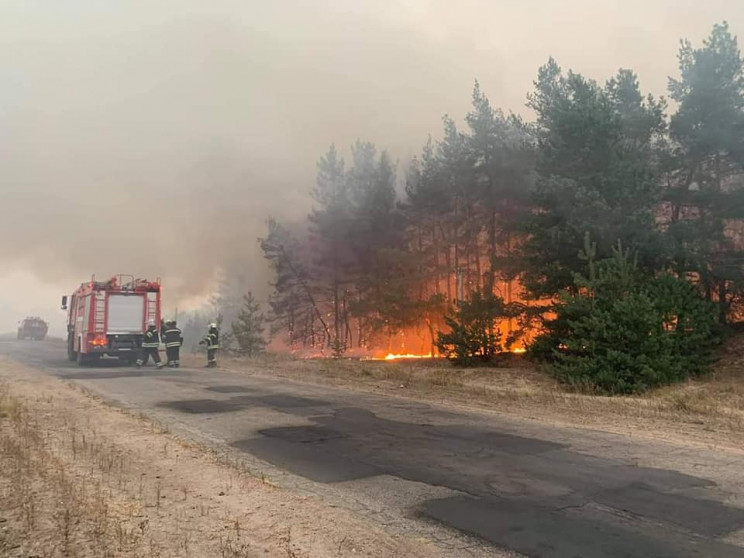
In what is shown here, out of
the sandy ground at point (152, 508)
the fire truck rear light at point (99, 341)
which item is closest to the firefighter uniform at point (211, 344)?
the fire truck rear light at point (99, 341)

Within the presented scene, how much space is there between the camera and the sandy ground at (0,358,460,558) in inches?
153

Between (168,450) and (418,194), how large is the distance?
87.8 feet

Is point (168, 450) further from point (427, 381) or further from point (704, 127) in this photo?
point (704, 127)

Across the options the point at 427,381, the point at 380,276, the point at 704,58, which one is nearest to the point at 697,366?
the point at 427,381

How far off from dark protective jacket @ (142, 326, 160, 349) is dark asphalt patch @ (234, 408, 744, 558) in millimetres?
13454

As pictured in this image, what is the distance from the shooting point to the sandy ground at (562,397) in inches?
328

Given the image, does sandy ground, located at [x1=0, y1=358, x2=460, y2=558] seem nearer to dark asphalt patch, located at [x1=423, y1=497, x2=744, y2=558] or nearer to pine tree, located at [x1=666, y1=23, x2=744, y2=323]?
dark asphalt patch, located at [x1=423, y1=497, x2=744, y2=558]

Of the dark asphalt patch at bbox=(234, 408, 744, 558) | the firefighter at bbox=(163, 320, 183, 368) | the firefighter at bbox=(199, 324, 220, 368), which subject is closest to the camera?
the dark asphalt patch at bbox=(234, 408, 744, 558)

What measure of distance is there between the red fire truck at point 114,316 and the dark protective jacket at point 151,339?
78cm

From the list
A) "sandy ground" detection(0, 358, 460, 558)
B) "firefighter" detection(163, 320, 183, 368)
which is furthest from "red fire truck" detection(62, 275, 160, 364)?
"sandy ground" detection(0, 358, 460, 558)

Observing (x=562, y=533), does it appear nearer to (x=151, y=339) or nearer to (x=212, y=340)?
(x=212, y=340)

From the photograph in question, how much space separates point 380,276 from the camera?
35.4m

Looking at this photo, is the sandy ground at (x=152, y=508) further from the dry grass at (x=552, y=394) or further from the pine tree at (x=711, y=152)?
the pine tree at (x=711, y=152)

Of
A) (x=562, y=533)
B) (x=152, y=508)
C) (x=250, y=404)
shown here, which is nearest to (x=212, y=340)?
(x=250, y=404)
